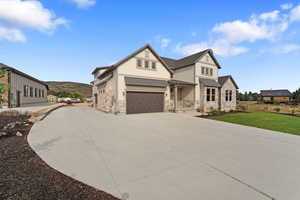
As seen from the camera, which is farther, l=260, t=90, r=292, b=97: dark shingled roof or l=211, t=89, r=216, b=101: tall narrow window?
l=260, t=90, r=292, b=97: dark shingled roof

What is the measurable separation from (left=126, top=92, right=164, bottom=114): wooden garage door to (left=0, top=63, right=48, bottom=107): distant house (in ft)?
44.2

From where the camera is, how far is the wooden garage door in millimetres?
15133

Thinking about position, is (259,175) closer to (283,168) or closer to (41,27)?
(283,168)

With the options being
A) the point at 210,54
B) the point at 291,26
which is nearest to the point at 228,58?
the point at 210,54

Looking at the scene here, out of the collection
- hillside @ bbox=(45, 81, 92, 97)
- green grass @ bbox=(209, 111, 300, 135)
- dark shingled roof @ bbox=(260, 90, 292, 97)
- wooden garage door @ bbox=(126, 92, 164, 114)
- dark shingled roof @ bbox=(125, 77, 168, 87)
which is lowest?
green grass @ bbox=(209, 111, 300, 135)

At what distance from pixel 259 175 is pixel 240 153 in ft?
4.76

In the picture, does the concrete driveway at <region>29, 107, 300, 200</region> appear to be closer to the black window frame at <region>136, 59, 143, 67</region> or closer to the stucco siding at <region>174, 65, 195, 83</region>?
the black window frame at <region>136, 59, 143, 67</region>

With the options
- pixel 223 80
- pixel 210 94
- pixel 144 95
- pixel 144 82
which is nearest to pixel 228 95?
pixel 223 80

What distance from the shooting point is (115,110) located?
47.9ft

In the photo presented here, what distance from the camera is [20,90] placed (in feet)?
64.2

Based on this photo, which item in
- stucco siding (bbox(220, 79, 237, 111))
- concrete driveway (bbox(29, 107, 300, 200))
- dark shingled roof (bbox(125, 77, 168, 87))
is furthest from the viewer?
stucco siding (bbox(220, 79, 237, 111))

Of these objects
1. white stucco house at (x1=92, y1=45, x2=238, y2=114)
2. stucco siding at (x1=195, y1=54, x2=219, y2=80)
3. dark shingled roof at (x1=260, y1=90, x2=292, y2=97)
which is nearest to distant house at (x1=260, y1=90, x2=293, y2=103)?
dark shingled roof at (x1=260, y1=90, x2=292, y2=97)

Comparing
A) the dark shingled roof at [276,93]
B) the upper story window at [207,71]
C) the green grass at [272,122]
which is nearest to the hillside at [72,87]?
the upper story window at [207,71]

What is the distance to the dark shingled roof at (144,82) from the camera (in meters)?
14.8
